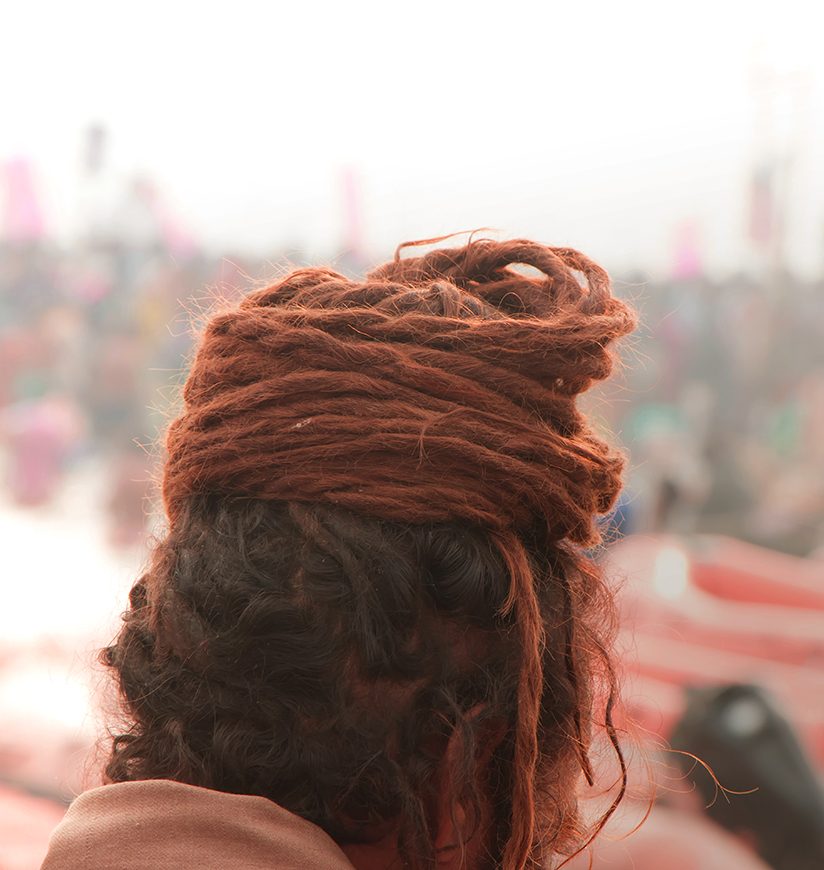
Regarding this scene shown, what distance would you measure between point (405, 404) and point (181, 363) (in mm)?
5012

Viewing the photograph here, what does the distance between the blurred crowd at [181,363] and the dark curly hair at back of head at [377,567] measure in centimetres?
480

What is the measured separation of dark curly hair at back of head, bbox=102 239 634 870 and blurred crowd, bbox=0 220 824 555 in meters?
4.80

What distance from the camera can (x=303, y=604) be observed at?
0.74m

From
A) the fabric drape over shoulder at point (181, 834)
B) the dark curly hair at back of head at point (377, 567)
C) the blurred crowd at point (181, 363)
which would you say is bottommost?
the blurred crowd at point (181, 363)

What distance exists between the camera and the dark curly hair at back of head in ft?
2.43

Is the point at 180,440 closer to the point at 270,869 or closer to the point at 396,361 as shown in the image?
the point at 396,361

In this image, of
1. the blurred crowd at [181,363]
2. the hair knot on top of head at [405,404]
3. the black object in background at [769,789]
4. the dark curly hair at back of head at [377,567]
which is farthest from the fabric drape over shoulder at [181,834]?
the blurred crowd at [181,363]

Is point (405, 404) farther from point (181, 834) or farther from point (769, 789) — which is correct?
point (769, 789)

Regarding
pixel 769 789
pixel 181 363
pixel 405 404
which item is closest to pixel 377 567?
pixel 405 404

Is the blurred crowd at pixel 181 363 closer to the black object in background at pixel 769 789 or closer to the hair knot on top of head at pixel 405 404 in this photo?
the black object in background at pixel 769 789

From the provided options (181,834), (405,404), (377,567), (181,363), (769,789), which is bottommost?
(769,789)

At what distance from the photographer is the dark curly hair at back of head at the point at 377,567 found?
0.74 metres

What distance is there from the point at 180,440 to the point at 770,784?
69.6 inches

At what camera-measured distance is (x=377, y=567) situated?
2.43ft
